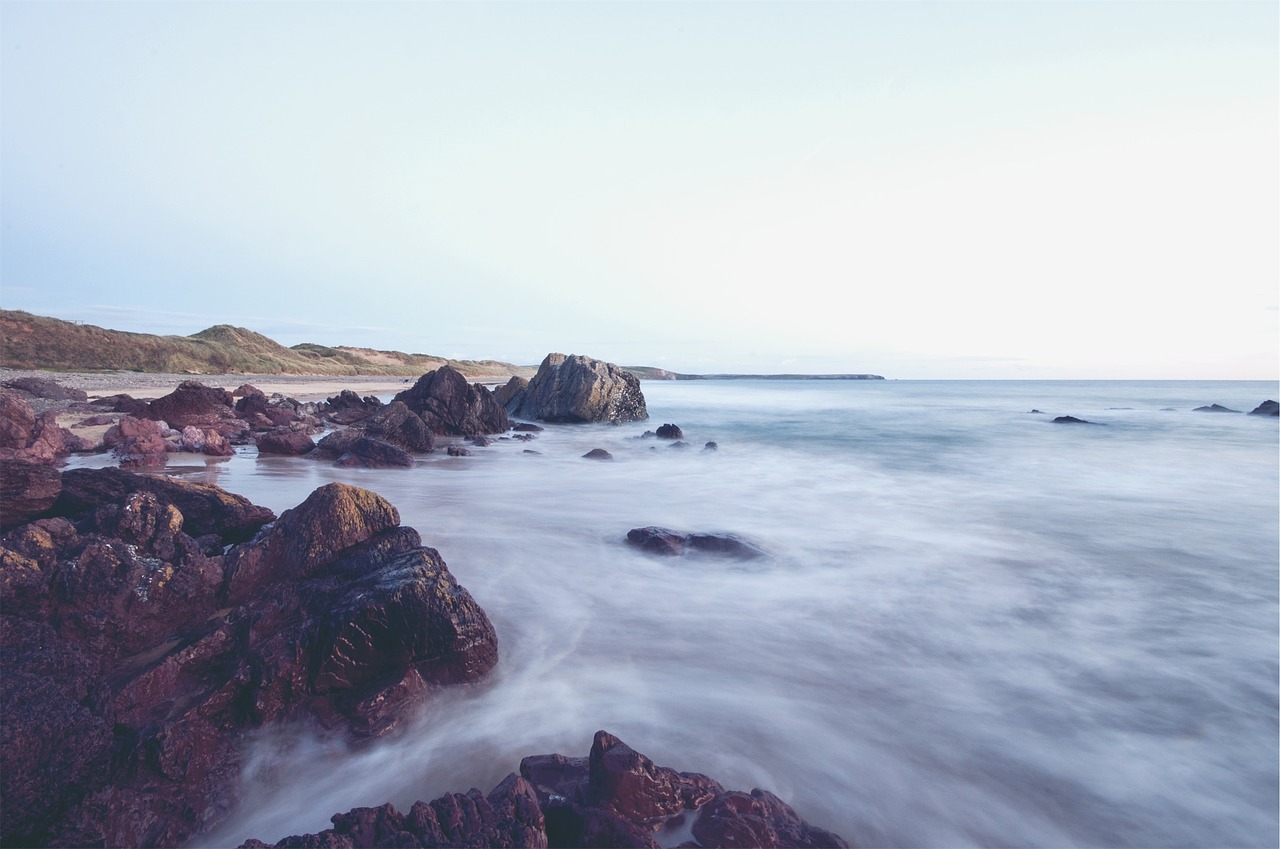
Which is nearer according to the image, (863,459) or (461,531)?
(461,531)

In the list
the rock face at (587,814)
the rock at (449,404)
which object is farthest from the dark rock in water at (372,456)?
the rock face at (587,814)

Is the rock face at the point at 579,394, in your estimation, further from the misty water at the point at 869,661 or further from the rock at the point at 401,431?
the misty water at the point at 869,661

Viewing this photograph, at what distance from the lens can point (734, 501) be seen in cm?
1042

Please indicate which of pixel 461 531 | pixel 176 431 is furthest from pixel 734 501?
pixel 176 431

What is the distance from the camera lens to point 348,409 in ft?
61.7

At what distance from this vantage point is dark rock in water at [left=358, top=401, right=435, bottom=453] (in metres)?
13.1

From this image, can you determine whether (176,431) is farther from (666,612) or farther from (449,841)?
(449,841)

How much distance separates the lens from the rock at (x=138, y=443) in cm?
939

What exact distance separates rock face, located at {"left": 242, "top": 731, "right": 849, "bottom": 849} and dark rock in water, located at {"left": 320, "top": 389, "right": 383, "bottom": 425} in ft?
53.4

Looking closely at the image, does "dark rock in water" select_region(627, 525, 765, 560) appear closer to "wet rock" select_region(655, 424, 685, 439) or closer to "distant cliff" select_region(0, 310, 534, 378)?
"wet rock" select_region(655, 424, 685, 439)

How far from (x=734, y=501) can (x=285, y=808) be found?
26.7 ft

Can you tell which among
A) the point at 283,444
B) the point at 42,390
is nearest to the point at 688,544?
the point at 283,444

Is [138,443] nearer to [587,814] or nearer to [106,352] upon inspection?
[587,814]

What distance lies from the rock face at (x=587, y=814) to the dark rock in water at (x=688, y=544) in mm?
3916
